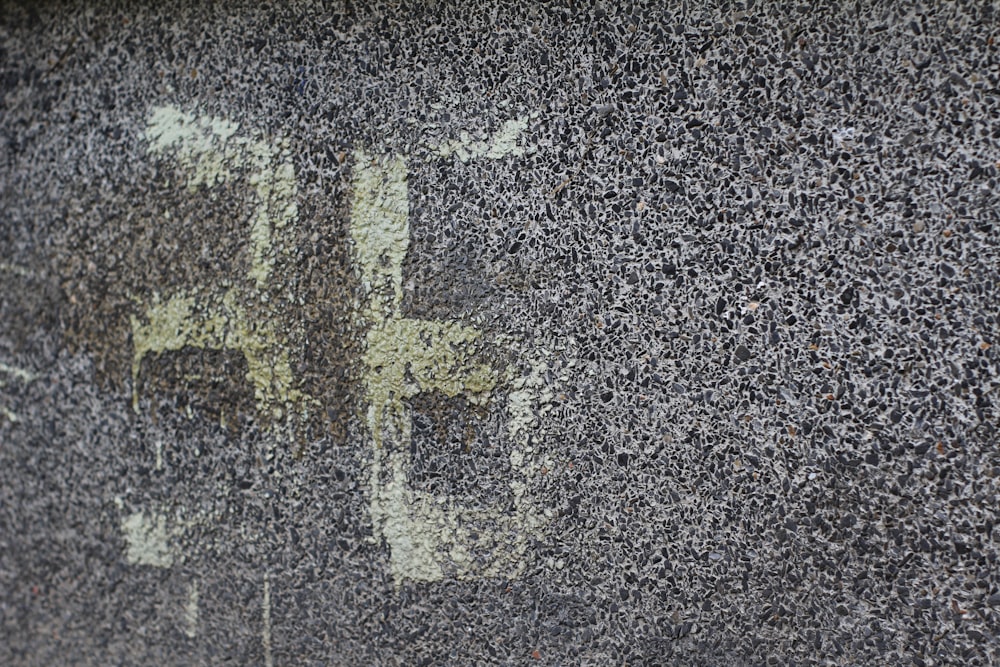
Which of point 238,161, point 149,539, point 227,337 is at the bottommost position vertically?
point 149,539

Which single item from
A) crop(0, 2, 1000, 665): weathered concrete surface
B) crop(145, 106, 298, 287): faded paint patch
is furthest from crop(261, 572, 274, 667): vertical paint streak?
crop(145, 106, 298, 287): faded paint patch

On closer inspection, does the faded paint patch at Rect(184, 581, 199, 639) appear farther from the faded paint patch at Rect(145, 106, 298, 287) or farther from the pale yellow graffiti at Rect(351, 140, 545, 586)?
the faded paint patch at Rect(145, 106, 298, 287)

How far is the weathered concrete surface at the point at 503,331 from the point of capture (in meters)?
1.26

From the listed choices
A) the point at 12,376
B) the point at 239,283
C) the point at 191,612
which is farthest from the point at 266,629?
the point at 12,376

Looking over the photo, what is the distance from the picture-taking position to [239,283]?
1.51 m

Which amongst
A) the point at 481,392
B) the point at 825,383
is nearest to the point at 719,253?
the point at 825,383

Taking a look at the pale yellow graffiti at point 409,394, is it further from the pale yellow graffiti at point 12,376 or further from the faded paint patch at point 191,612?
the pale yellow graffiti at point 12,376

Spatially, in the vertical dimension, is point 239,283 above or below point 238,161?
below

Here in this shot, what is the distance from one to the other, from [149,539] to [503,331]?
2.87 feet

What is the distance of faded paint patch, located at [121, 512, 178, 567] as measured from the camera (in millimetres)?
1587

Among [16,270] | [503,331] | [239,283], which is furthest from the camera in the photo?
[16,270]

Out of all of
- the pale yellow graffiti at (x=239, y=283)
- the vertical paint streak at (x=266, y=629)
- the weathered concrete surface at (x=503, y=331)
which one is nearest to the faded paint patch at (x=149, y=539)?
the weathered concrete surface at (x=503, y=331)

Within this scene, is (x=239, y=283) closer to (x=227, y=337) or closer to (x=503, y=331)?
(x=227, y=337)

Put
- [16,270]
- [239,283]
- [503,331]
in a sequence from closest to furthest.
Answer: [503,331] < [239,283] < [16,270]
